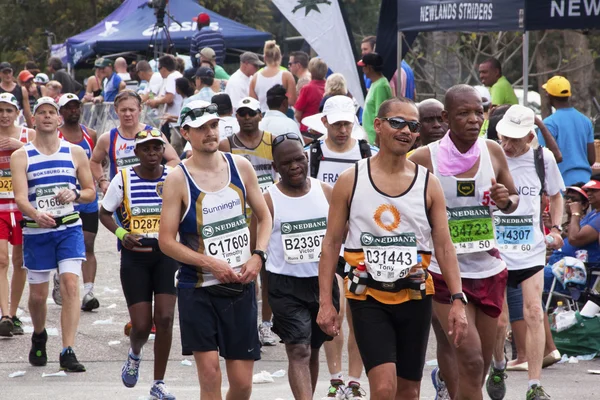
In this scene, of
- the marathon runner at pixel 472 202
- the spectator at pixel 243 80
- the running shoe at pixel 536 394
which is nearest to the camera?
the marathon runner at pixel 472 202

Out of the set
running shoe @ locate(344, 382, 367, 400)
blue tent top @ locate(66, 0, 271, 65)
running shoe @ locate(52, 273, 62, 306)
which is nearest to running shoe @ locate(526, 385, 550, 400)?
running shoe @ locate(344, 382, 367, 400)

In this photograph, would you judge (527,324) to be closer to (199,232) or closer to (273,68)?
(199,232)

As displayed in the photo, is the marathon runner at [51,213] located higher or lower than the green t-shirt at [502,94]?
lower

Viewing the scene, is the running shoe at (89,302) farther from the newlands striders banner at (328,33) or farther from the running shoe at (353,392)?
the running shoe at (353,392)

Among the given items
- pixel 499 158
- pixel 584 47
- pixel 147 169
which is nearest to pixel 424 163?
pixel 499 158

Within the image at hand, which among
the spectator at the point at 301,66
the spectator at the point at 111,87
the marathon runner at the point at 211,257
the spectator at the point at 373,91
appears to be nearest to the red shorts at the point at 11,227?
the spectator at the point at 373,91

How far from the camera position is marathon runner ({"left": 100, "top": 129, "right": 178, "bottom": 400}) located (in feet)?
27.0

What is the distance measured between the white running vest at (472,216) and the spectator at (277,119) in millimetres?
3980

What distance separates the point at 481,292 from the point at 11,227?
212 inches

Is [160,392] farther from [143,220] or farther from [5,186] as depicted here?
[5,186]

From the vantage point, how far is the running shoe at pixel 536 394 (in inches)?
313

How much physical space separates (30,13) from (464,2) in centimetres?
3738

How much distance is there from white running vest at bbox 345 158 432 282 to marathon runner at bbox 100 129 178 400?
2.63 metres

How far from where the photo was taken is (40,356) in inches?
377
